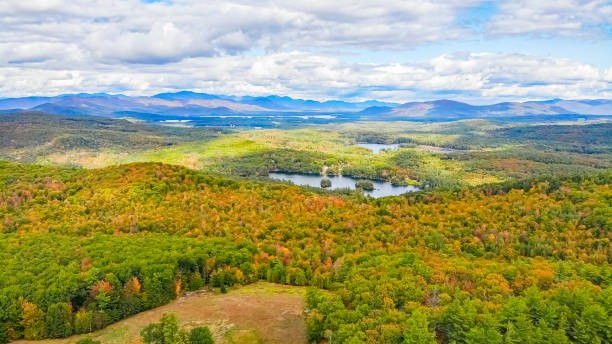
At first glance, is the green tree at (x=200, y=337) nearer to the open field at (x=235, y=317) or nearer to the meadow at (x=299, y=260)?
the open field at (x=235, y=317)

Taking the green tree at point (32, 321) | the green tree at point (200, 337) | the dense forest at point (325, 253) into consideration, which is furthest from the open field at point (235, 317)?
the green tree at point (200, 337)

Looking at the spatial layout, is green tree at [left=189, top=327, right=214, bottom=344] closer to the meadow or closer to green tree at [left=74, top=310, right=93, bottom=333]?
the meadow

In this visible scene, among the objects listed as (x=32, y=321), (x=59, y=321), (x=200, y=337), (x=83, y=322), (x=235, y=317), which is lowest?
(x=235, y=317)

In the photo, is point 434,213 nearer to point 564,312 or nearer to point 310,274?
point 310,274

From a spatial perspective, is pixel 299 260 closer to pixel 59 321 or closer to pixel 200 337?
pixel 200 337

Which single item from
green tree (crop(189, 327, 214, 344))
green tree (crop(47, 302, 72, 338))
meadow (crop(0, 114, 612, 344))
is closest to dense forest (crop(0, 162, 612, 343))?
green tree (crop(47, 302, 72, 338))

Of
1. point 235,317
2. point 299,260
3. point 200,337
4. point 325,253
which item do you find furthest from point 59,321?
point 325,253
